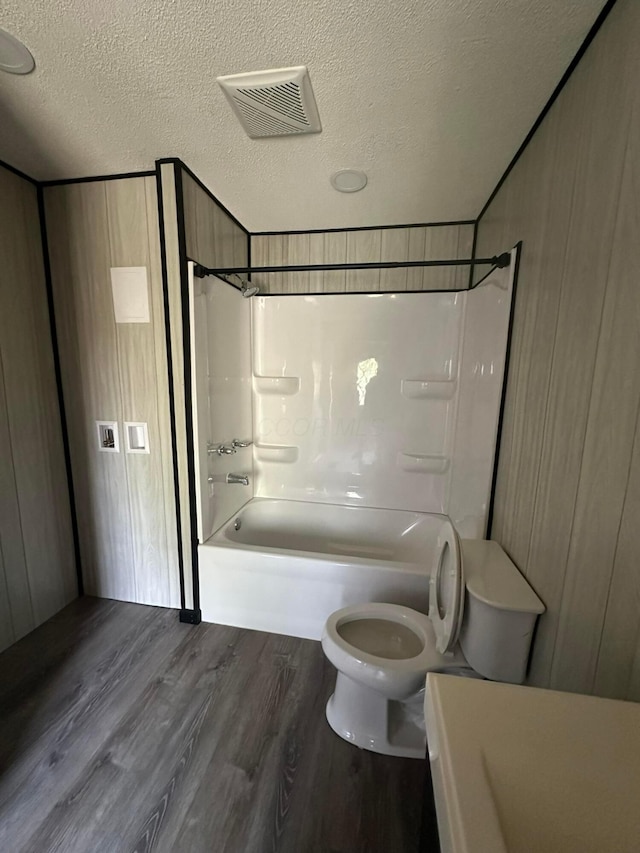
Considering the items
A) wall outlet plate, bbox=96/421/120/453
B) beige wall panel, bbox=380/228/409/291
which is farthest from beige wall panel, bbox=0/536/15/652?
beige wall panel, bbox=380/228/409/291

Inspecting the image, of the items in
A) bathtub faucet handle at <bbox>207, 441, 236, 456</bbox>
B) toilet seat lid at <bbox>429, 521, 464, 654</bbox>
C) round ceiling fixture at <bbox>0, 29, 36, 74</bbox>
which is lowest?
toilet seat lid at <bbox>429, 521, 464, 654</bbox>

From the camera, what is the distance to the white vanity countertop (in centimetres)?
45

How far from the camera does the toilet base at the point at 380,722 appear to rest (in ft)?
4.39

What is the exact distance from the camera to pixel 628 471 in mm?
768

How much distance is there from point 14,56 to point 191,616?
2.47 metres

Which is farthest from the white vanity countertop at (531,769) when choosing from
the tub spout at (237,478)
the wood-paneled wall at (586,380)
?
the tub spout at (237,478)

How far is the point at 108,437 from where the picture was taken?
2.05 meters

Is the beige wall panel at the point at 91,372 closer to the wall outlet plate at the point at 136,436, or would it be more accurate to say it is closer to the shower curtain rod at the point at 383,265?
A: the wall outlet plate at the point at 136,436

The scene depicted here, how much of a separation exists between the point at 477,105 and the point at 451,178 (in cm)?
51

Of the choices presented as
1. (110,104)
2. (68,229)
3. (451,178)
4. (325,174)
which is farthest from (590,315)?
(68,229)

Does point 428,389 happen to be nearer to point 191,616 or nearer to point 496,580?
point 496,580

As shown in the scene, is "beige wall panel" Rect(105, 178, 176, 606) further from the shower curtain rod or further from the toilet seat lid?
the toilet seat lid

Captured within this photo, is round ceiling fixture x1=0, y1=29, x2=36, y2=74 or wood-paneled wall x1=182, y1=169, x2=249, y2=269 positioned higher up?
round ceiling fixture x1=0, y1=29, x2=36, y2=74

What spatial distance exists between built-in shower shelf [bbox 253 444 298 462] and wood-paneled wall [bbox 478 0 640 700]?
1616 millimetres
